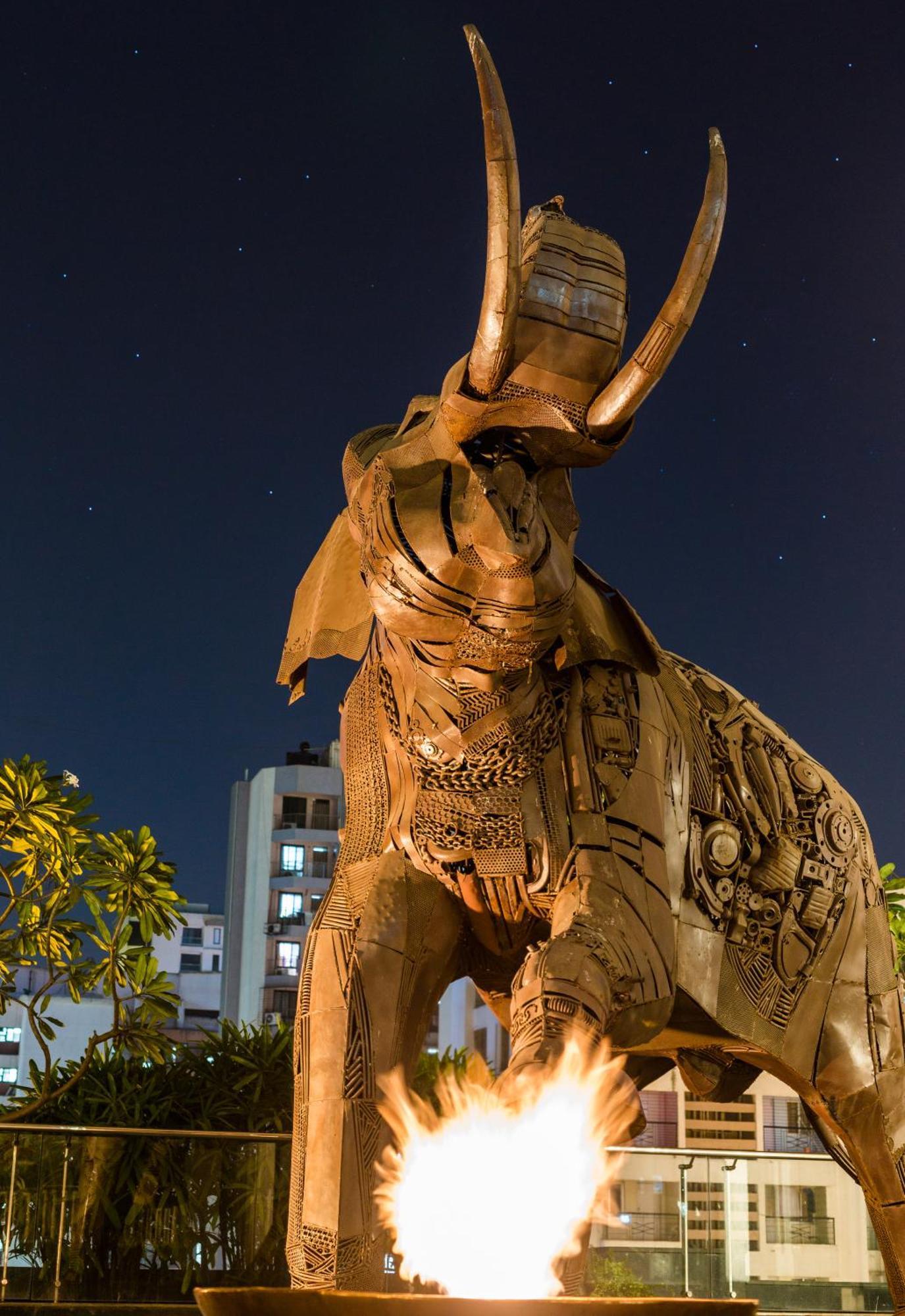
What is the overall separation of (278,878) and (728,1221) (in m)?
31.8

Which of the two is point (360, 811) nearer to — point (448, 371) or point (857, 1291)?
point (448, 371)

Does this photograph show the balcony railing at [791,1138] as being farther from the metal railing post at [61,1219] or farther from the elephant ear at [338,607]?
the elephant ear at [338,607]

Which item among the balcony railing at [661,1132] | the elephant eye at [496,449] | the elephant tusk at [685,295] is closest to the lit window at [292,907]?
the balcony railing at [661,1132]

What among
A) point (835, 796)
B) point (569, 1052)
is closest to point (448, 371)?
point (569, 1052)

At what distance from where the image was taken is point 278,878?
3841 centimetres

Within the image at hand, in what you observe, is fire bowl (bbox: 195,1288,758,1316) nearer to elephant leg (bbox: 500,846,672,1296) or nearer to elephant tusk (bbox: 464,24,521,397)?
elephant leg (bbox: 500,846,672,1296)

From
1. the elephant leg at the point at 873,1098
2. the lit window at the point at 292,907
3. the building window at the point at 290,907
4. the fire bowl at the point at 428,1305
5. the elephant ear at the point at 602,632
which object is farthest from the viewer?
the lit window at the point at 292,907

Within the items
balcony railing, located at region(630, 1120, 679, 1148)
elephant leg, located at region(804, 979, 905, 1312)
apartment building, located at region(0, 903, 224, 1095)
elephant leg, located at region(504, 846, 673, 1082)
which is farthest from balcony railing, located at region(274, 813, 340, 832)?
elephant leg, located at region(504, 846, 673, 1082)

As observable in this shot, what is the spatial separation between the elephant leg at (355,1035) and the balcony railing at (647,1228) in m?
3.11

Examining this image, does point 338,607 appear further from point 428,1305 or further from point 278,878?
point 278,878

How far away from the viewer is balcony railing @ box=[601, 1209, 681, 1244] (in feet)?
23.5

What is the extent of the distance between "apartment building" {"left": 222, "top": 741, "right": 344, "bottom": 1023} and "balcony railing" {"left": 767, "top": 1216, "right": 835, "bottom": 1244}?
97.8ft

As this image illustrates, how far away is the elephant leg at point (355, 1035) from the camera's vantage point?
161 inches

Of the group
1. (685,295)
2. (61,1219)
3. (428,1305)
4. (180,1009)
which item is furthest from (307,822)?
(428,1305)
